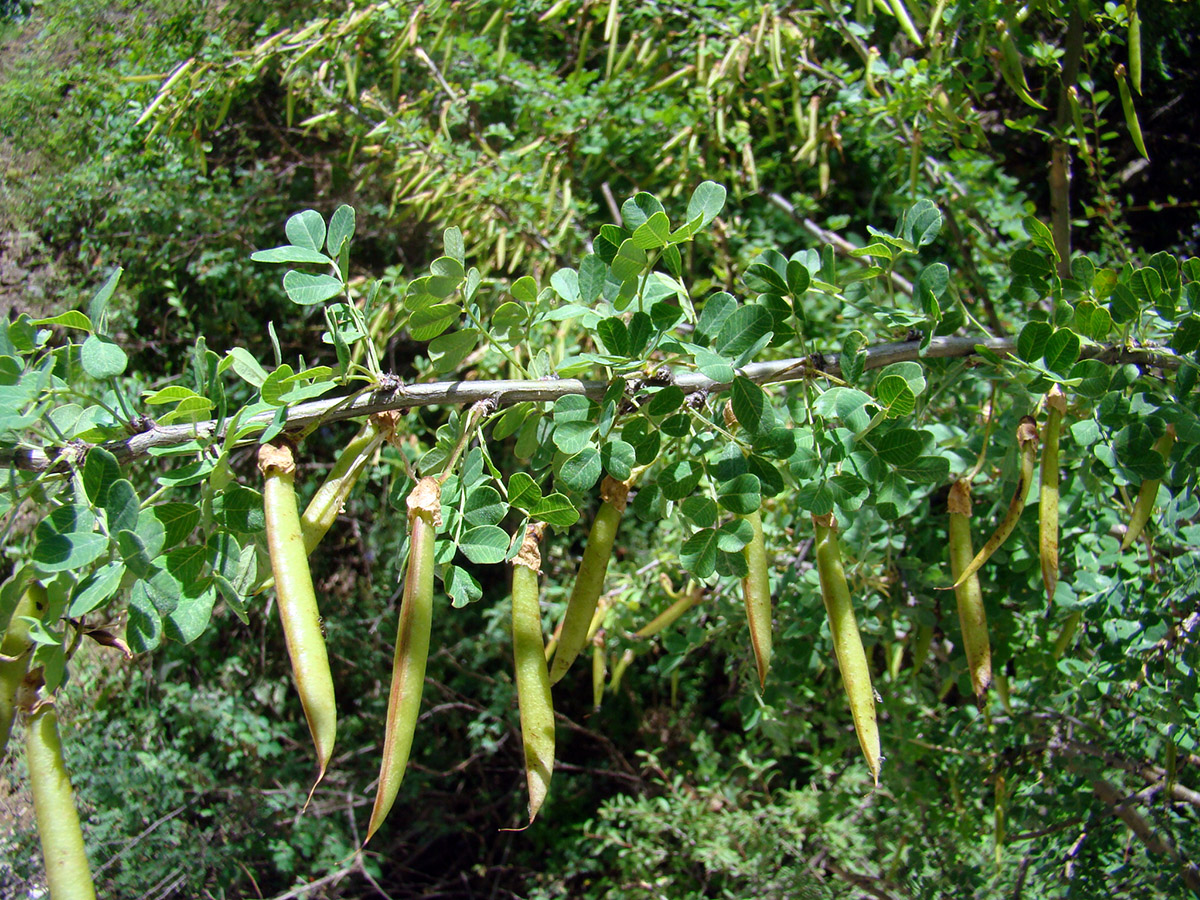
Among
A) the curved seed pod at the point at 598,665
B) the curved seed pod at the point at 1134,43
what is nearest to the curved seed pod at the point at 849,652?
the curved seed pod at the point at 598,665

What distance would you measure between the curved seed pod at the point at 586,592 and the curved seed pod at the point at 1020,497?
39 cm

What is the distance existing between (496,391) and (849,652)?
45cm

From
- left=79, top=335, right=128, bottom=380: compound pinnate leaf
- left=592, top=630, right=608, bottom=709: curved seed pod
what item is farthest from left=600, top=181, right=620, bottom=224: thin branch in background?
left=79, top=335, right=128, bottom=380: compound pinnate leaf

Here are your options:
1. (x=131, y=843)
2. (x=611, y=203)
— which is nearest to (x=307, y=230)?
(x=611, y=203)

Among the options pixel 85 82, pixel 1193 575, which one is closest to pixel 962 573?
→ pixel 1193 575

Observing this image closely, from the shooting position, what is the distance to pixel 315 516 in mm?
809

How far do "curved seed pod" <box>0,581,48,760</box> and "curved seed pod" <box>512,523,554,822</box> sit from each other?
1.38 feet

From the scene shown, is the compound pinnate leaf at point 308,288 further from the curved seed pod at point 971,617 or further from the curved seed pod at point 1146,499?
the curved seed pod at point 1146,499

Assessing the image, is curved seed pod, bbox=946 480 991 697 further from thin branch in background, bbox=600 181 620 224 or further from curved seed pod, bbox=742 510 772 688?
thin branch in background, bbox=600 181 620 224

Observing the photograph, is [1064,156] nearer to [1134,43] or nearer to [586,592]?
[1134,43]

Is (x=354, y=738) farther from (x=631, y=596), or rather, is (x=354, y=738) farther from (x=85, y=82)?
(x=85, y=82)

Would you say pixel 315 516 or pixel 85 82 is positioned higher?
pixel 85 82

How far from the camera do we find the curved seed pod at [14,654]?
0.66m

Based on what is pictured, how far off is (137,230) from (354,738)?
2010mm
